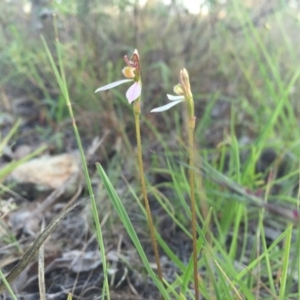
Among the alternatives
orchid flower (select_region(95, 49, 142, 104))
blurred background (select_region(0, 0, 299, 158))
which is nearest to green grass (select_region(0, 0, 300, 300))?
blurred background (select_region(0, 0, 299, 158))

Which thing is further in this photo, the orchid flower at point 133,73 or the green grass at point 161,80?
the green grass at point 161,80

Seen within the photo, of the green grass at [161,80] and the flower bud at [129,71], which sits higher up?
the flower bud at [129,71]

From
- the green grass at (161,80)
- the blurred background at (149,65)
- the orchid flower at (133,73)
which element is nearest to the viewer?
the orchid flower at (133,73)

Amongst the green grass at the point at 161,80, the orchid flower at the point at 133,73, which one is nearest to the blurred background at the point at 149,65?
the green grass at the point at 161,80

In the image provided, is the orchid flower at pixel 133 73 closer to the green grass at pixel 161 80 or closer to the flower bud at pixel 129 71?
the flower bud at pixel 129 71

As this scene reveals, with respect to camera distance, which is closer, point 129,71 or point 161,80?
point 129,71

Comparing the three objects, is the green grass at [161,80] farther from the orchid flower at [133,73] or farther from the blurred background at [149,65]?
the orchid flower at [133,73]

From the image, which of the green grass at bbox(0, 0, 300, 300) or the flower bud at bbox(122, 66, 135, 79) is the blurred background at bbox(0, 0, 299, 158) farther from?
the flower bud at bbox(122, 66, 135, 79)

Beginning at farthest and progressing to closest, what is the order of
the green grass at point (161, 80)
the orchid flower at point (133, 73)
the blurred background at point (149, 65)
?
the blurred background at point (149, 65)
the green grass at point (161, 80)
the orchid flower at point (133, 73)

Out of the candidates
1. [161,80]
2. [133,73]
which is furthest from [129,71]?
[161,80]

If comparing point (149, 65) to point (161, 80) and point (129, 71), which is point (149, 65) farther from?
point (129, 71)

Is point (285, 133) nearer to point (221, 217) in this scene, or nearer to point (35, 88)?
point (221, 217)
